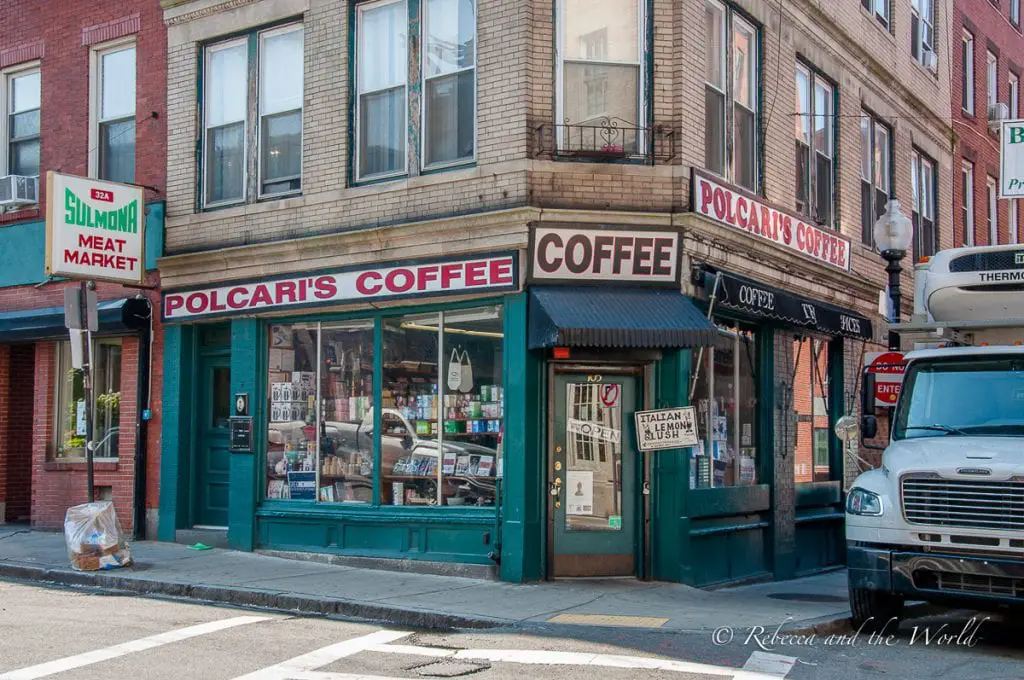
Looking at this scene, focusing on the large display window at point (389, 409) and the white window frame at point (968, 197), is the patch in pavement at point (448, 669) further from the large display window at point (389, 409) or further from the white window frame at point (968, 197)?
the white window frame at point (968, 197)

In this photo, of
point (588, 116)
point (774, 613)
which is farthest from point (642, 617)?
point (588, 116)

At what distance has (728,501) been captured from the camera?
533 inches

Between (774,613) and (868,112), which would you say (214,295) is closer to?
(774,613)

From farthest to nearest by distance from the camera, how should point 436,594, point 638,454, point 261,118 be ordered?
1. point 261,118
2. point 638,454
3. point 436,594

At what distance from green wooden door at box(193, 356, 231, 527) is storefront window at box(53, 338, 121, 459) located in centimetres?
143

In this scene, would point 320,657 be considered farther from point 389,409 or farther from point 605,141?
point 605,141

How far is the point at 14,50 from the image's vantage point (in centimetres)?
1748

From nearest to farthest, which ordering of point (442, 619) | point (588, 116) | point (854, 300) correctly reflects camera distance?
point (442, 619), point (588, 116), point (854, 300)

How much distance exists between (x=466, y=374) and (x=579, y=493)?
182cm

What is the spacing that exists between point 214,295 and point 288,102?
2639mm

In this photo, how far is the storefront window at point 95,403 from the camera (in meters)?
16.3

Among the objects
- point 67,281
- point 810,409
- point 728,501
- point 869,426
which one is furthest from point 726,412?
point 67,281

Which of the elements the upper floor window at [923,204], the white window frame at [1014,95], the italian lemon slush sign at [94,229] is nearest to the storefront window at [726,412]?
the upper floor window at [923,204]

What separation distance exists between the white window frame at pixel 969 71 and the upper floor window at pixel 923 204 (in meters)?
3.06
